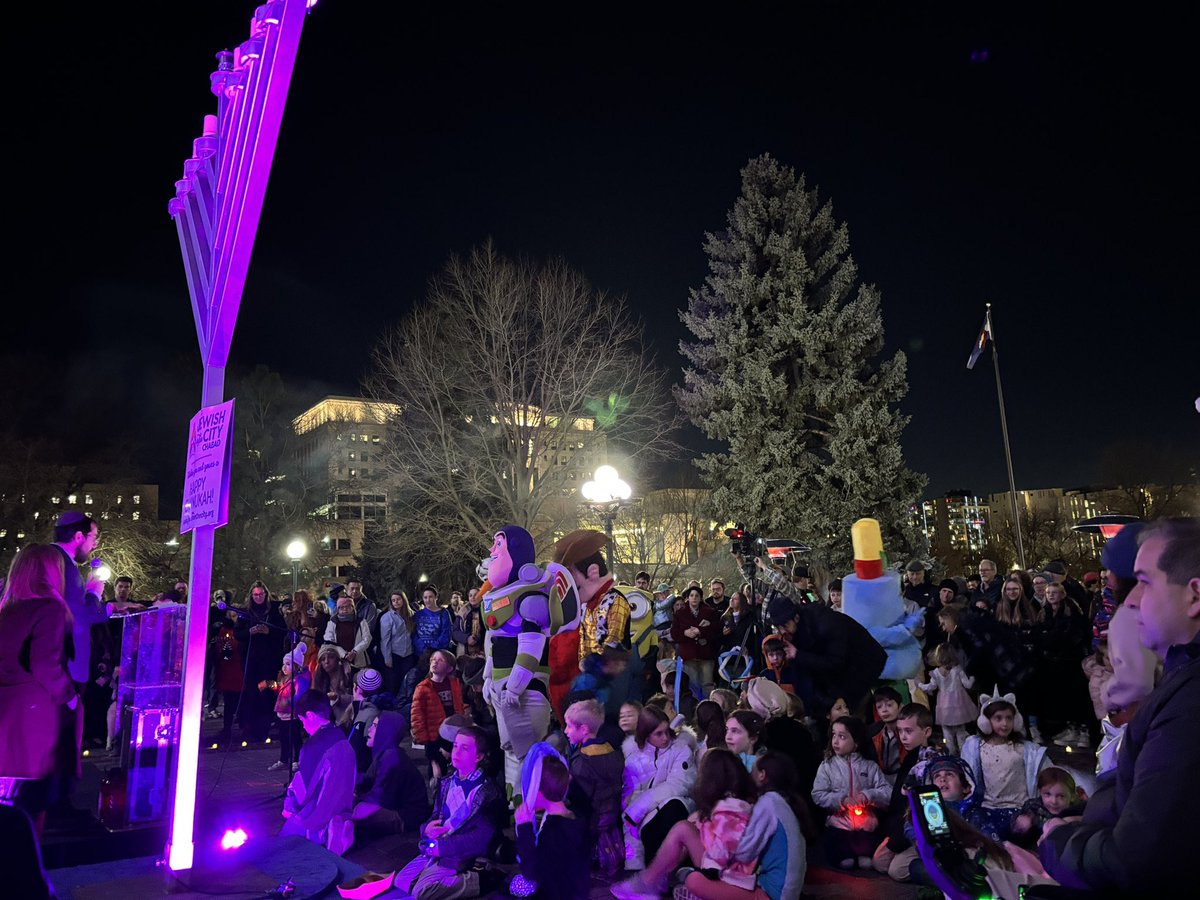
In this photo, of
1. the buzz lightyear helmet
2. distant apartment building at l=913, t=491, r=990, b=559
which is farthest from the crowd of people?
distant apartment building at l=913, t=491, r=990, b=559

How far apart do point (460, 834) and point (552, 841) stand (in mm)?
762

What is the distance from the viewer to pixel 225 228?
5.42 metres

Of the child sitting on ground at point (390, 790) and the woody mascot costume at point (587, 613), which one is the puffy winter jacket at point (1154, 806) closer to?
the woody mascot costume at point (587, 613)

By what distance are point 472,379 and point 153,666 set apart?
59.0 ft

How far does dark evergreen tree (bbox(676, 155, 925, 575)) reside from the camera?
23312 millimetres

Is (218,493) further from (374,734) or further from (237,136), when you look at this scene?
(374,734)

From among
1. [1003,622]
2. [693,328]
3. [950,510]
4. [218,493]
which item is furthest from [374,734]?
[950,510]

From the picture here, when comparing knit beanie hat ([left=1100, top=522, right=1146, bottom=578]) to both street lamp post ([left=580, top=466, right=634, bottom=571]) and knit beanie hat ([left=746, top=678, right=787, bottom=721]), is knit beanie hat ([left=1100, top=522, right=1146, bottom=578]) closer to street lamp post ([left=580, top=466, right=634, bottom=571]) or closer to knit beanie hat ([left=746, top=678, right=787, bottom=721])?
knit beanie hat ([left=746, top=678, right=787, bottom=721])

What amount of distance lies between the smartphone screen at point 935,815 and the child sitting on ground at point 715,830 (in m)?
2.87

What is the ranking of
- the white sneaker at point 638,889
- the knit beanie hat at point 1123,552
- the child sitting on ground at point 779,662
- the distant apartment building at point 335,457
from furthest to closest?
1. the distant apartment building at point 335,457
2. the child sitting on ground at point 779,662
3. the white sneaker at point 638,889
4. the knit beanie hat at point 1123,552

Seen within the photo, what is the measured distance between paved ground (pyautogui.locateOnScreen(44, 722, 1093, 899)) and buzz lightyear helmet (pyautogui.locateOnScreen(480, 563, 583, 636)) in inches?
72.8

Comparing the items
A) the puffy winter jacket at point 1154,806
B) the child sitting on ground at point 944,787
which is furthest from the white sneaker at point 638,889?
the puffy winter jacket at point 1154,806

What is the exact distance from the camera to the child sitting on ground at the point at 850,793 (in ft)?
20.1

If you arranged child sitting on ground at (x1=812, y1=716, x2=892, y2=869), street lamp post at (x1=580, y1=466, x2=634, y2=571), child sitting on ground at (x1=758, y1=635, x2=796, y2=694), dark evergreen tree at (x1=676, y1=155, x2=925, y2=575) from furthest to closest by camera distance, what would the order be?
dark evergreen tree at (x1=676, y1=155, x2=925, y2=575)
street lamp post at (x1=580, y1=466, x2=634, y2=571)
child sitting on ground at (x1=758, y1=635, x2=796, y2=694)
child sitting on ground at (x1=812, y1=716, x2=892, y2=869)
